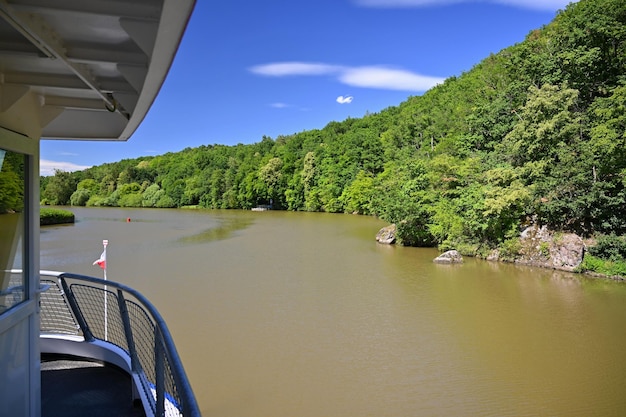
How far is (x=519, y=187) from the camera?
14828mm

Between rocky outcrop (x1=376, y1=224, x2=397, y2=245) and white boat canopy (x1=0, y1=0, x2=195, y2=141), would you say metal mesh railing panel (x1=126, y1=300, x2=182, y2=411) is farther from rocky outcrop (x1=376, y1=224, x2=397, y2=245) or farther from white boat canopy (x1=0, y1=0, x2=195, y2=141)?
rocky outcrop (x1=376, y1=224, x2=397, y2=245)

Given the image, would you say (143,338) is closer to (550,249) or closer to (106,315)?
(106,315)

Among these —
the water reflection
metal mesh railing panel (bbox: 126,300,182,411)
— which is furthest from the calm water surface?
the water reflection

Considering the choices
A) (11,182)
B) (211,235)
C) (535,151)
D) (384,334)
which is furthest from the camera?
(211,235)

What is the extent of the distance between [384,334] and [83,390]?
6.35 metres

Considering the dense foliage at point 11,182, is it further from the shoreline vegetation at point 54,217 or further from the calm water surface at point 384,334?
the shoreline vegetation at point 54,217

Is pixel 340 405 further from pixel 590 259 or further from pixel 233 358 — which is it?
pixel 590 259

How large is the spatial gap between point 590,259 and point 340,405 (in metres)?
10.6

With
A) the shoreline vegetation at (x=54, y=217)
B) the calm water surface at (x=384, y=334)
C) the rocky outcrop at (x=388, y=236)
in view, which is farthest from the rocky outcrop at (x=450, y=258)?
the shoreline vegetation at (x=54, y=217)

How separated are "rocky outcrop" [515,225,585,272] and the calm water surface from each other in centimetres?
65

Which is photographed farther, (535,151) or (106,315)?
(535,151)

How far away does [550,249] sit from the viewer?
14422 mm

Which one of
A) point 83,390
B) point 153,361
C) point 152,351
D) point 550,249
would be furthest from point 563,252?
point 83,390

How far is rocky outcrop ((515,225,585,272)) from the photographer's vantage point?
13750mm
